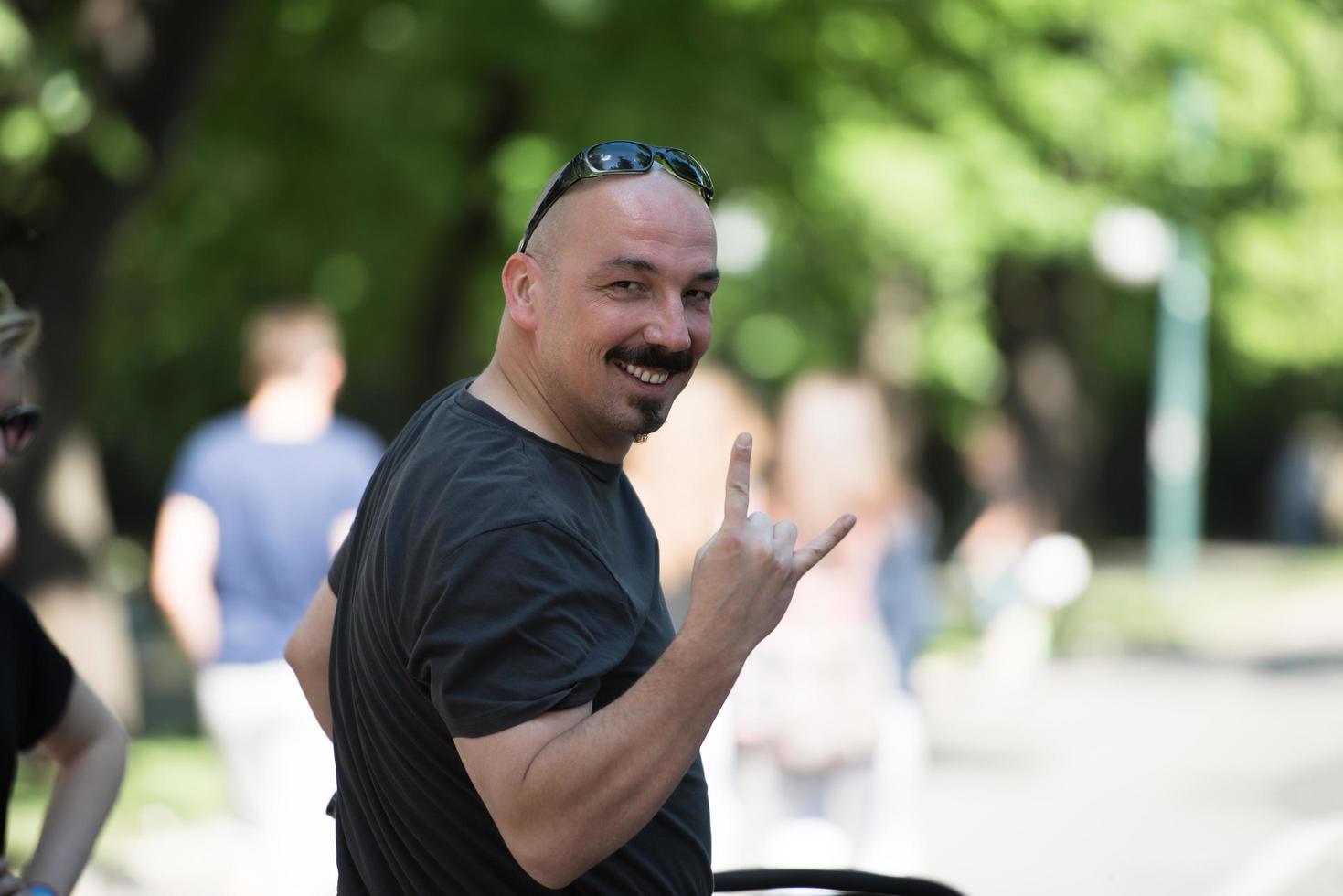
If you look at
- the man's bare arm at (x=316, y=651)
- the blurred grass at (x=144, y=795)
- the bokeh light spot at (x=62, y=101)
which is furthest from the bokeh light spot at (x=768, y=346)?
the man's bare arm at (x=316, y=651)

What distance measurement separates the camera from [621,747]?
80.4 inches

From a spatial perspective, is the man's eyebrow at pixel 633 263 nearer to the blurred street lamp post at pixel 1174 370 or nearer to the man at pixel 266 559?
the man at pixel 266 559

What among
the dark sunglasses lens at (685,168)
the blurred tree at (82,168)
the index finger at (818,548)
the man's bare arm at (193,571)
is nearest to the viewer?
the index finger at (818,548)

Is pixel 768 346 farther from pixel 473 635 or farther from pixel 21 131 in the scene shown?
pixel 473 635

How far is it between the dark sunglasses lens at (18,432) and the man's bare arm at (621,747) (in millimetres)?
1067

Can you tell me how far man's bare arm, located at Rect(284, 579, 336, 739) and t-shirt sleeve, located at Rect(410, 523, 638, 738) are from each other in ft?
2.19

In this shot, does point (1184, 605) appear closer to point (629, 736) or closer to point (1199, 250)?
point (1199, 250)

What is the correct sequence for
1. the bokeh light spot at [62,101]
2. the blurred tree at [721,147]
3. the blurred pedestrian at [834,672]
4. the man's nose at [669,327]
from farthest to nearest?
1. the blurred tree at [721,147]
2. the bokeh light spot at [62,101]
3. the blurred pedestrian at [834,672]
4. the man's nose at [669,327]

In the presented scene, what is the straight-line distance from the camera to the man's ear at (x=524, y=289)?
7.84 ft

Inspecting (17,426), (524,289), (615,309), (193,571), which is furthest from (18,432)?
(193,571)

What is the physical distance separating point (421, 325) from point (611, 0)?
4.97 m

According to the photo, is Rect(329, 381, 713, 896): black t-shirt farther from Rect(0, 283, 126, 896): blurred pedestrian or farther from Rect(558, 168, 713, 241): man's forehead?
Rect(0, 283, 126, 896): blurred pedestrian

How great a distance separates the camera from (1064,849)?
27.7ft

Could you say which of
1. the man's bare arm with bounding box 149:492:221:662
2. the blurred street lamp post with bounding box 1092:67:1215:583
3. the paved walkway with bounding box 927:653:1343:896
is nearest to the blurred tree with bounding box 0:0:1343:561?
the blurred street lamp post with bounding box 1092:67:1215:583
